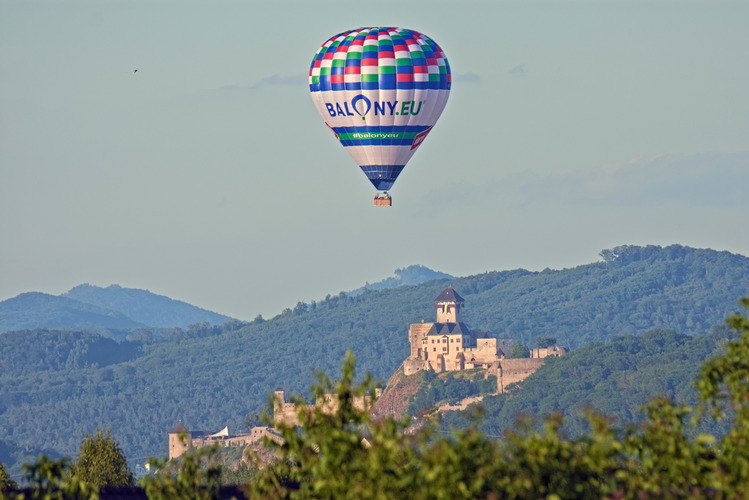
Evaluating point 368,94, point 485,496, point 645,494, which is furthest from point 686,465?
point 368,94

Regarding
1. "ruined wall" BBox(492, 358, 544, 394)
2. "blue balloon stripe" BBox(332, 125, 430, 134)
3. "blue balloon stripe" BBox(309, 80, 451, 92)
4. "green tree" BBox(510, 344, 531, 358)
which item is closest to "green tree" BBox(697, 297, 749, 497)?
"blue balloon stripe" BBox(309, 80, 451, 92)

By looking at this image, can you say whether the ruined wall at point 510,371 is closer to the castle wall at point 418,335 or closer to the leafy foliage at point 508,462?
the castle wall at point 418,335

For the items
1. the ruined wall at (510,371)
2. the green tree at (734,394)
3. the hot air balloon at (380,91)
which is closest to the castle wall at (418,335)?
the ruined wall at (510,371)

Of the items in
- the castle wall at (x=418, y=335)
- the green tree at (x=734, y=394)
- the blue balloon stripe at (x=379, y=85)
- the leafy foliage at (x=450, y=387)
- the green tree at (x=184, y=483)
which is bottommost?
the green tree at (x=184, y=483)

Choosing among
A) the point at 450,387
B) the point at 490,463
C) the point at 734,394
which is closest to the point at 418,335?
the point at 450,387

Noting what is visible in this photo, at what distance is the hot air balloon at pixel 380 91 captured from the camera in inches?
3142

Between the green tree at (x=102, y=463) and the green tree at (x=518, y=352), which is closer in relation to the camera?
the green tree at (x=102, y=463)

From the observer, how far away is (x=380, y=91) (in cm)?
7975

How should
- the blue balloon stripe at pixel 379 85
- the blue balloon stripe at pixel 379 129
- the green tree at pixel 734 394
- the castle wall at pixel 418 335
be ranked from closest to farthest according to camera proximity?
the green tree at pixel 734 394 → the blue balloon stripe at pixel 379 85 → the blue balloon stripe at pixel 379 129 → the castle wall at pixel 418 335

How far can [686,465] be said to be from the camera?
29.8 metres

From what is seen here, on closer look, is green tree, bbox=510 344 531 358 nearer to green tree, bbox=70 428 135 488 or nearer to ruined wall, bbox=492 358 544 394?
ruined wall, bbox=492 358 544 394

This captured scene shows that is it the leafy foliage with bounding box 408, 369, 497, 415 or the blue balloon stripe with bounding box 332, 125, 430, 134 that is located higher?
the blue balloon stripe with bounding box 332, 125, 430, 134

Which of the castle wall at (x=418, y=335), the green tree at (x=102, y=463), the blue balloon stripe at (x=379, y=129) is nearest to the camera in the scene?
the green tree at (x=102, y=463)

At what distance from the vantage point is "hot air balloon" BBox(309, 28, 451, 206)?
79812 mm
